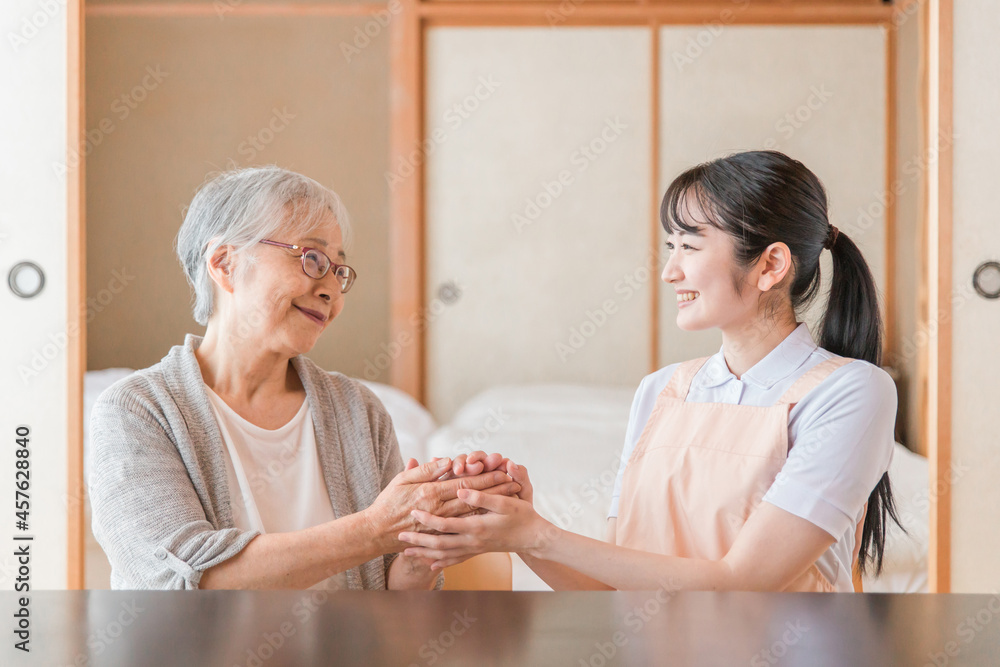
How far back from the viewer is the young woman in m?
1.15

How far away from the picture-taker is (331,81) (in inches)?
155

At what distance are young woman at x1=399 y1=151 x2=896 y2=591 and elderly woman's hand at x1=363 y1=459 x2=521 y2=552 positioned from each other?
0.02m

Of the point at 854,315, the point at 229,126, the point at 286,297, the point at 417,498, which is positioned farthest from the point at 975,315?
the point at 229,126

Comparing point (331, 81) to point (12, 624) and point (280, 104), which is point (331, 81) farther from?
point (12, 624)

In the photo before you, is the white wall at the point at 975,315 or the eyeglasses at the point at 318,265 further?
the white wall at the point at 975,315

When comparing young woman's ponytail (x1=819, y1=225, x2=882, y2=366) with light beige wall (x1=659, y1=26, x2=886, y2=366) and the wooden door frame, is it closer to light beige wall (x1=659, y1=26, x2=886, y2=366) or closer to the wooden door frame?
the wooden door frame

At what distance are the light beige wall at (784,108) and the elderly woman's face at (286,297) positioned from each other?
268cm

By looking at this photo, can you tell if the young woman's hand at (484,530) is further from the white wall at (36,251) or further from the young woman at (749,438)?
the white wall at (36,251)

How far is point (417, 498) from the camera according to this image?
48.5 inches

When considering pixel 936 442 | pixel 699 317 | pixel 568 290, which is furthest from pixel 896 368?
pixel 699 317

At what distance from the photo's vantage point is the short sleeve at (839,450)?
114cm

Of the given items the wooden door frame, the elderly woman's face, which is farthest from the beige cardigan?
the wooden door frame

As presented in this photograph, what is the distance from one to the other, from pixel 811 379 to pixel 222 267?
97cm

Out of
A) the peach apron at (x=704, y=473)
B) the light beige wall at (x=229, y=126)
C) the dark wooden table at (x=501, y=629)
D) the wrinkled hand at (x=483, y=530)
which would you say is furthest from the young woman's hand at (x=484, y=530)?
the light beige wall at (x=229, y=126)
